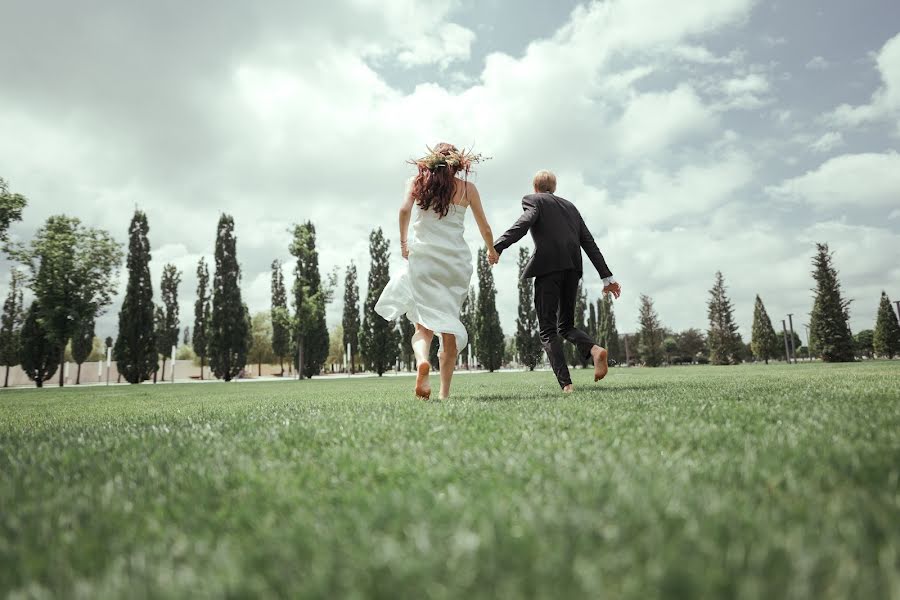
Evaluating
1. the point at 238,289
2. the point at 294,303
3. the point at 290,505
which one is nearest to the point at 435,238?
the point at 290,505

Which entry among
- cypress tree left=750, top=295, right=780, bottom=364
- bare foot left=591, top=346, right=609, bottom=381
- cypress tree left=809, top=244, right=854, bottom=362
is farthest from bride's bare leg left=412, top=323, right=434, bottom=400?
cypress tree left=750, top=295, right=780, bottom=364

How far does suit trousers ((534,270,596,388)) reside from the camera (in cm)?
605

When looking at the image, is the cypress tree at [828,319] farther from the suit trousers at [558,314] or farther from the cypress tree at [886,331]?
the suit trousers at [558,314]

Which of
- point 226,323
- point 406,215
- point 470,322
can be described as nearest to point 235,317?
point 226,323

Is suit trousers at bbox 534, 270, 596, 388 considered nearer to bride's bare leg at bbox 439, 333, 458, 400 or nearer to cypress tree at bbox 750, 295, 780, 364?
bride's bare leg at bbox 439, 333, 458, 400

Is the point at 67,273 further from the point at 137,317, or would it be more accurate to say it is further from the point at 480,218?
the point at 480,218

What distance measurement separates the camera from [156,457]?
240 cm

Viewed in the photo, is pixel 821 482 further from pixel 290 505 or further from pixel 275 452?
pixel 275 452

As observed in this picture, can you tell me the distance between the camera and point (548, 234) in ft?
19.9

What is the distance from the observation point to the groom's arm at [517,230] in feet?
19.5

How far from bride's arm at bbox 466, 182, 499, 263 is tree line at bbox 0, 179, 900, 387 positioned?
96.7ft

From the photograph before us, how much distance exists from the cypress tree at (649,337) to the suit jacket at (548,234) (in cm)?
5259

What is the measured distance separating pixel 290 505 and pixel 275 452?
914 mm

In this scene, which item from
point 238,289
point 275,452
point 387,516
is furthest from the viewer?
point 238,289
